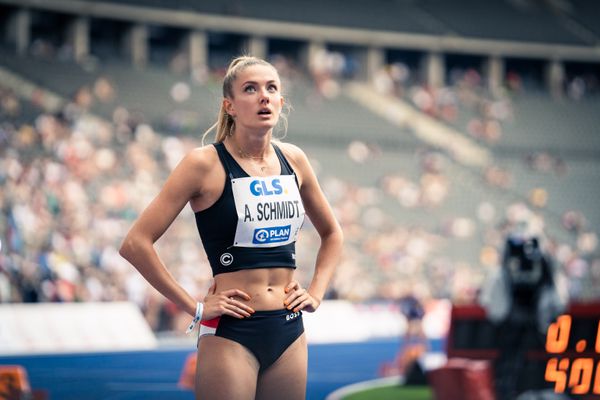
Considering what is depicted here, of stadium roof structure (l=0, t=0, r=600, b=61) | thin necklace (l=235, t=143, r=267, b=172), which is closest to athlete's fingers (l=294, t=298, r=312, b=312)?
thin necklace (l=235, t=143, r=267, b=172)

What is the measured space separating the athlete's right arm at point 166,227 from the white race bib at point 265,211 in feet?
0.42

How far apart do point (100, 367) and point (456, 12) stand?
30573 millimetres

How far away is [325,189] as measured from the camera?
24.8 meters

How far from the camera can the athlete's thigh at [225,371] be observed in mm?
3865

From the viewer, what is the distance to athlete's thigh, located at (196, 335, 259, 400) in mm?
3865

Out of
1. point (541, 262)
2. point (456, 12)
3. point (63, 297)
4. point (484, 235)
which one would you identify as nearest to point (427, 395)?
point (541, 262)

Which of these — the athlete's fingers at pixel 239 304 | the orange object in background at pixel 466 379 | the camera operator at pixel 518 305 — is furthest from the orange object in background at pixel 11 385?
the athlete's fingers at pixel 239 304

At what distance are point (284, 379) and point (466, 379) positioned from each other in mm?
4980

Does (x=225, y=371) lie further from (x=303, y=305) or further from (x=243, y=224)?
(x=243, y=224)

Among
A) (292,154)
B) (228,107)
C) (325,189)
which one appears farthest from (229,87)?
(325,189)

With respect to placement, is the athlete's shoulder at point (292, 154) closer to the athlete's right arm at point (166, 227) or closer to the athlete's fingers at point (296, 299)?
the athlete's right arm at point (166, 227)

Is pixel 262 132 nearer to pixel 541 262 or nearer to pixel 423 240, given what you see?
pixel 541 262

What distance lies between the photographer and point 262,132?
4.03m

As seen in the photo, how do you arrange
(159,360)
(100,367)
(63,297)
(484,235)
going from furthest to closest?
(484,235) < (63,297) < (159,360) < (100,367)
